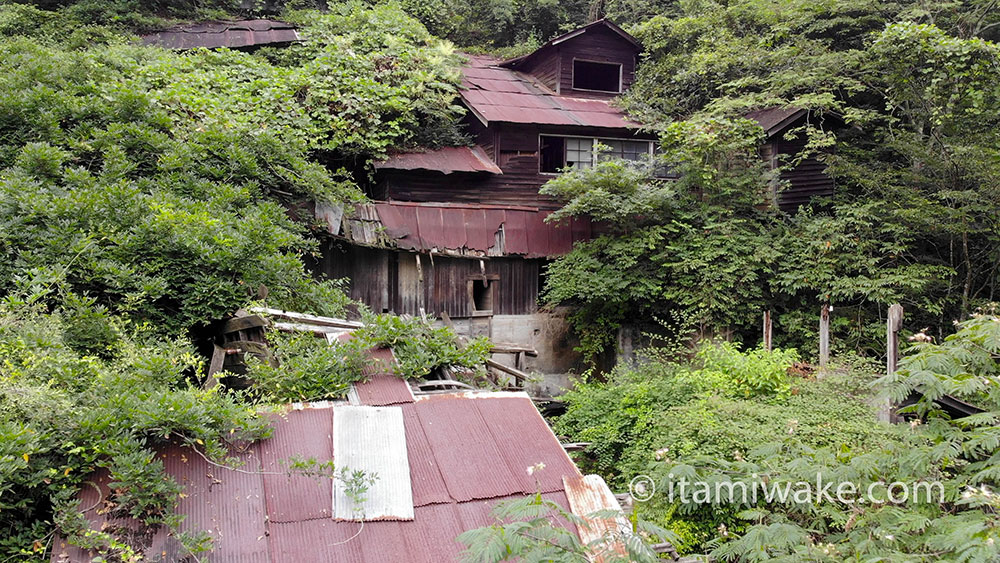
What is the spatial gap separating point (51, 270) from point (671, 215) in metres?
11.9

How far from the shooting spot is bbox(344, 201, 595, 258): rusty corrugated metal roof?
1257cm

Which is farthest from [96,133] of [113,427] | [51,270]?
[113,427]

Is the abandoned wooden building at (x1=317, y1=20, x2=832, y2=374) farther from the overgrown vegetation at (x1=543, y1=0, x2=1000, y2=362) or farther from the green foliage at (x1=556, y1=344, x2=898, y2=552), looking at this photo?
the green foliage at (x1=556, y1=344, x2=898, y2=552)

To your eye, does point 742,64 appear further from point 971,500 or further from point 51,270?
point 51,270

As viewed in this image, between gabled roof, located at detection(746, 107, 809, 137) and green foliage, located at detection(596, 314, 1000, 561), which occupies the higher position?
gabled roof, located at detection(746, 107, 809, 137)

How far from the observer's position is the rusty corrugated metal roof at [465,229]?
12.6 metres

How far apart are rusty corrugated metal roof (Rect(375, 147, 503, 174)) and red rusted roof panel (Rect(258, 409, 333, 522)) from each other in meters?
9.78

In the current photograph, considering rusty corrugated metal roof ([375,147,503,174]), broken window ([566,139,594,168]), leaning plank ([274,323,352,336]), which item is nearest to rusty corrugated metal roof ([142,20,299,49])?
rusty corrugated metal roof ([375,147,503,174])

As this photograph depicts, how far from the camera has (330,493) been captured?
3902 mm

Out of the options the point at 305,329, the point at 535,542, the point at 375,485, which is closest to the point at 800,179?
the point at 305,329

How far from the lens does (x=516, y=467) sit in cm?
435

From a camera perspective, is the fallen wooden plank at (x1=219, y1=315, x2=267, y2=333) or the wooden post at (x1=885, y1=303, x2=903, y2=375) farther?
the wooden post at (x1=885, y1=303, x2=903, y2=375)

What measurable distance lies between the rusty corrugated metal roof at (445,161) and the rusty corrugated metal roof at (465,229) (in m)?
1.03

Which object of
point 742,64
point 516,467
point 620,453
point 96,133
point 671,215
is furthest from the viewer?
point 742,64
